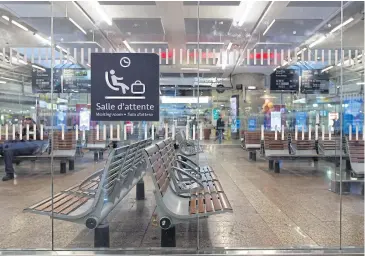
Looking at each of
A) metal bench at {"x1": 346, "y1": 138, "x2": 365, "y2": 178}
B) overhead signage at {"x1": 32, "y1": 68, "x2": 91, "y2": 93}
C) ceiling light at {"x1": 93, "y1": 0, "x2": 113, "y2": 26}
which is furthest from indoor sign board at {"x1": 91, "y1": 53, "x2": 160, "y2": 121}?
metal bench at {"x1": 346, "y1": 138, "x2": 365, "y2": 178}

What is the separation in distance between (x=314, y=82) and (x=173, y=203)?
18.6ft

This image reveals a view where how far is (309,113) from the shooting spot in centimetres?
817

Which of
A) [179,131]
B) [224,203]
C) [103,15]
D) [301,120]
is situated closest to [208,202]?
[224,203]

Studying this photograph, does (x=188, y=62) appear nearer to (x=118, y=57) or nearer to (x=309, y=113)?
(x=118, y=57)

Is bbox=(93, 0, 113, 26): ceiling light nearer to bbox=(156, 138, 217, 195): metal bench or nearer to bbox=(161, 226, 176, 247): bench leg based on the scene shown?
bbox=(156, 138, 217, 195): metal bench

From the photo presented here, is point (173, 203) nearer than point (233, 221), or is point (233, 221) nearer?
point (173, 203)

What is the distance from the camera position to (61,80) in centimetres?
550

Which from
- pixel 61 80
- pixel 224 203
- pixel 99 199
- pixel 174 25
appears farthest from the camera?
pixel 174 25

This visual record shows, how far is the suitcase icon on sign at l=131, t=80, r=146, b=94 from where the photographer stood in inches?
160

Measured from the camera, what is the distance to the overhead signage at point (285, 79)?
25.7 ft

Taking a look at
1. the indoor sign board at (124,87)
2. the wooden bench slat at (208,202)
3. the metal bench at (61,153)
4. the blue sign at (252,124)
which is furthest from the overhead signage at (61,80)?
the blue sign at (252,124)

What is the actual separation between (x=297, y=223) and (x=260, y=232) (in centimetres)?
70

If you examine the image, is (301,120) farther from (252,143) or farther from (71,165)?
(71,165)

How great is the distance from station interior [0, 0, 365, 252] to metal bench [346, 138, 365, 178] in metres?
0.04
